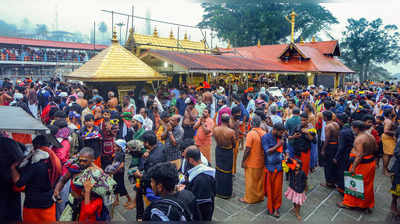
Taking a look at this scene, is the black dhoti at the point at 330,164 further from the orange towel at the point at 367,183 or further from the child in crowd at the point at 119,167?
the child in crowd at the point at 119,167

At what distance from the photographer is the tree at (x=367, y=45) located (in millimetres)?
31781

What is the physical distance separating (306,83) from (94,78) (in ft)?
57.5

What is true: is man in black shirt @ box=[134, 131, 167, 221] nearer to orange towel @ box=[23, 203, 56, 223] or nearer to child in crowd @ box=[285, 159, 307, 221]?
orange towel @ box=[23, 203, 56, 223]

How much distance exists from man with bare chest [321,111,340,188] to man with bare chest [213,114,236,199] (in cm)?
205

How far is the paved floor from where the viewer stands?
3998mm

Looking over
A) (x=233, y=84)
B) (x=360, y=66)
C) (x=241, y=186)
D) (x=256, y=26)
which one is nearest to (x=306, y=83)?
(x=233, y=84)

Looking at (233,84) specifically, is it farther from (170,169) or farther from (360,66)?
(360,66)

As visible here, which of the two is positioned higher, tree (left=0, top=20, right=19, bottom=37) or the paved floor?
tree (left=0, top=20, right=19, bottom=37)

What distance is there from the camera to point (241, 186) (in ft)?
17.1

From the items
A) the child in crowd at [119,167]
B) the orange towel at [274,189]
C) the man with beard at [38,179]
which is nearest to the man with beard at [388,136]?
the orange towel at [274,189]

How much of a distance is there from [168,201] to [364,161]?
360cm

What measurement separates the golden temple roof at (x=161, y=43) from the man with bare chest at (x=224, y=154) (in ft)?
32.2

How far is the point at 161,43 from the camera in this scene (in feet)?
52.1

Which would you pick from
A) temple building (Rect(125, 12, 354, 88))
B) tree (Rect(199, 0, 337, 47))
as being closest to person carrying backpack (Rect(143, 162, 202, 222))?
temple building (Rect(125, 12, 354, 88))
